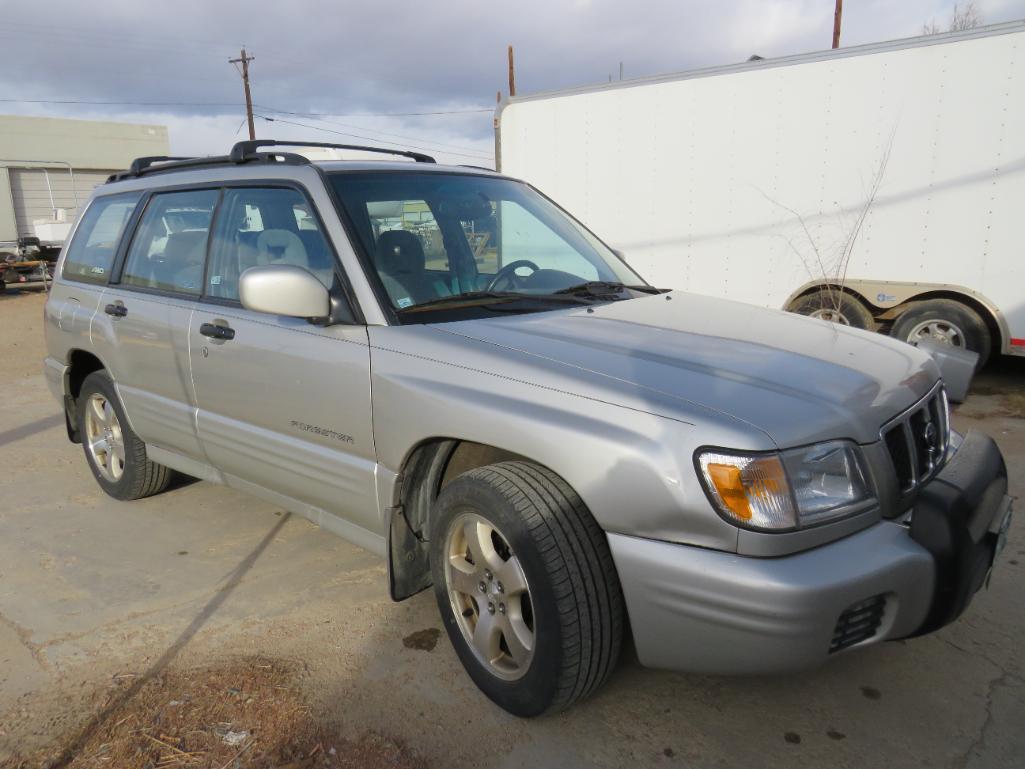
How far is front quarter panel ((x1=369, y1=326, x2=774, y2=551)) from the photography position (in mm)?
2094

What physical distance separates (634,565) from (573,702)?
22.7 inches

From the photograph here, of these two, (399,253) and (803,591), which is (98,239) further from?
(803,591)

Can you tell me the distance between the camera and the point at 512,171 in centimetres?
952

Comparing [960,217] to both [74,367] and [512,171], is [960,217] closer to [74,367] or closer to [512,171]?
[512,171]

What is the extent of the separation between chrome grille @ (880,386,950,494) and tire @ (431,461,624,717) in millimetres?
915

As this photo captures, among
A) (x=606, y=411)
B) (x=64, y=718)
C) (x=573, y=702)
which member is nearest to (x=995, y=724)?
(x=573, y=702)

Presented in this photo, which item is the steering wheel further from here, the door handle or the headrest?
the door handle

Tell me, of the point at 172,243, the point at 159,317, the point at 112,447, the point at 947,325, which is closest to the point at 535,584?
the point at 159,317

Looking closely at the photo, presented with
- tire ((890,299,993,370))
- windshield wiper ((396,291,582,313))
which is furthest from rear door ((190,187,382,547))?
tire ((890,299,993,370))

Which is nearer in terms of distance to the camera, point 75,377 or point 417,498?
point 417,498

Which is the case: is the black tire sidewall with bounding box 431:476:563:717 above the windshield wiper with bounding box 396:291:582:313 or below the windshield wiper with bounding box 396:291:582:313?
below

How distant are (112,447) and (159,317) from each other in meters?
1.28

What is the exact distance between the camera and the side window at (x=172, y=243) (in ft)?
12.4

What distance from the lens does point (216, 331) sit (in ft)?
11.4
